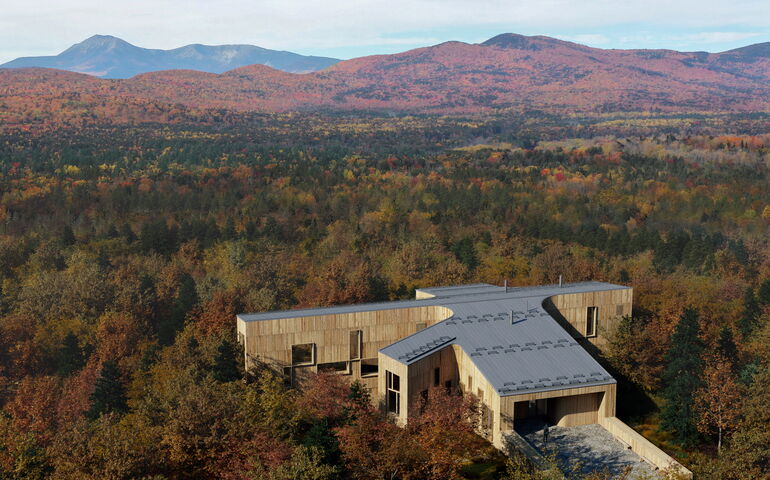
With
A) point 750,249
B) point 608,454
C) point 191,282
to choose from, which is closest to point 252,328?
point 608,454

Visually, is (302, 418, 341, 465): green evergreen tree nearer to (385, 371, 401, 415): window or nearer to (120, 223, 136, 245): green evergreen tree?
(385, 371, 401, 415): window

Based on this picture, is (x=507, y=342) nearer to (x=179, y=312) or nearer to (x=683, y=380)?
(x=683, y=380)

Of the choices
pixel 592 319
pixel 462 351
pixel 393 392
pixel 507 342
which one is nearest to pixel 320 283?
pixel 592 319

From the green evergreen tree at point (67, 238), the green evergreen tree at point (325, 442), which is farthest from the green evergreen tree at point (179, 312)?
the green evergreen tree at point (325, 442)

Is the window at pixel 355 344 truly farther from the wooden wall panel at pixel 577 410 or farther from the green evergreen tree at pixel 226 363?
the wooden wall panel at pixel 577 410

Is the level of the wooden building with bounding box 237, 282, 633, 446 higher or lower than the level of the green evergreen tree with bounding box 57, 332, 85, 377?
higher

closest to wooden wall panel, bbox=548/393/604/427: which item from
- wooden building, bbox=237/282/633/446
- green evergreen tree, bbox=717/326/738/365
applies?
wooden building, bbox=237/282/633/446
